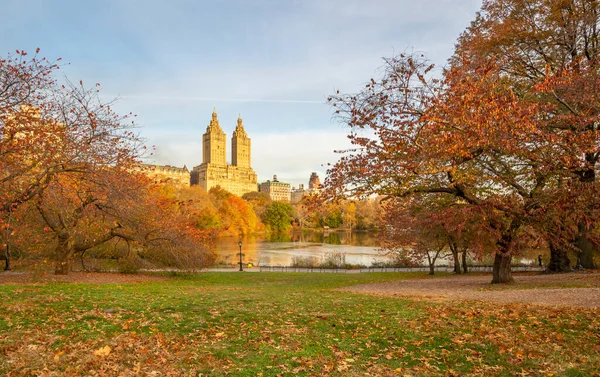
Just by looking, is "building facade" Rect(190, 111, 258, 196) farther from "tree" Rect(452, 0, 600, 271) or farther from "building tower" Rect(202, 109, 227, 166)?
"tree" Rect(452, 0, 600, 271)

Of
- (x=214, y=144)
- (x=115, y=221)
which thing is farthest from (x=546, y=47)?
(x=214, y=144)

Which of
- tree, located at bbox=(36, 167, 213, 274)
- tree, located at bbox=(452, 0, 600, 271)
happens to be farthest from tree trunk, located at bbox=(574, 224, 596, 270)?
tree, located at bbox=(36, 167, 213, 274)

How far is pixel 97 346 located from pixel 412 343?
14.5 ft

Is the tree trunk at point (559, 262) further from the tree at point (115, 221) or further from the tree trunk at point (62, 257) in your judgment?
the tree trunk at point (62, 257)

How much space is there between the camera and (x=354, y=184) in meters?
11.3

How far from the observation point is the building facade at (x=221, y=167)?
17912 cm

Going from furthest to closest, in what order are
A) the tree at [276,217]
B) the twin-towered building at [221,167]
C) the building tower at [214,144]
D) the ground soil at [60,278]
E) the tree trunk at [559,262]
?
the building tower at [214,144]
the twin-towered building at [221,167]
the tree at [276,217]
the tree trunk at [559,262]
the ground soil at [60,278]

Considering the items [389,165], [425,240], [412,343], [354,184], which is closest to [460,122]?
[389,165]

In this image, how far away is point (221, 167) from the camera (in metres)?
182

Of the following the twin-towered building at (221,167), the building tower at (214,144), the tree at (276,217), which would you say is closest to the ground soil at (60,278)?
the tree at (276,217)

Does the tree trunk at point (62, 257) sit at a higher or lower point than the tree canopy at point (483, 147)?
lower

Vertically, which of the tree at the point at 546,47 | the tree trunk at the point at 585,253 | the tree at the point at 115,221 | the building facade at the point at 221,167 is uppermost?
the building facade at the point at 221,167

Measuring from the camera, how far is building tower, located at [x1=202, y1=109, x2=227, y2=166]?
612ft

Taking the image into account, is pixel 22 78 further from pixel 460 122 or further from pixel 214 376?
pixel 460 122
